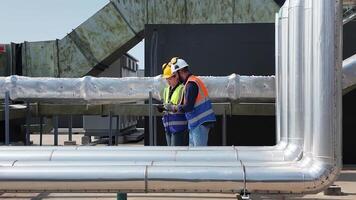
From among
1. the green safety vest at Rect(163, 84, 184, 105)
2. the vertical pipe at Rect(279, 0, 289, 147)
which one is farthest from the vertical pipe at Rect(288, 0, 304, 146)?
the green safety vest at Rect(163, 84, 184, 105)

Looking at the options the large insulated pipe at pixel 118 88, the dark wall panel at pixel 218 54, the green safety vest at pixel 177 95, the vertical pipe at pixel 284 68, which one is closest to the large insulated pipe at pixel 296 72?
the vertical pipe at pixel 284 68

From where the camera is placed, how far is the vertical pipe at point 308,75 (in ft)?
11.1

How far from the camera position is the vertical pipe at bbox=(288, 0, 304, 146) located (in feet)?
11.7

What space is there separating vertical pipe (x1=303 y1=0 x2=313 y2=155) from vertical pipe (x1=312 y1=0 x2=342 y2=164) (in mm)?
67

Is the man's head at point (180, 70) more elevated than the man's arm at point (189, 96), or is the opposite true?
the man's head at point (180, 70)

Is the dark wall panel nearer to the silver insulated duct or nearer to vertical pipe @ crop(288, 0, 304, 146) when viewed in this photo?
the silver insulated duct

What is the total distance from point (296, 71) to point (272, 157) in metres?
0.72

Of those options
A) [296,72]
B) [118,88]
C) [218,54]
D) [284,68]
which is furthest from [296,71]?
[218,54]

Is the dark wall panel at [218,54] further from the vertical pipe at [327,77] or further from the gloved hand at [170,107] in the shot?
the vertical pipe at [327,77]

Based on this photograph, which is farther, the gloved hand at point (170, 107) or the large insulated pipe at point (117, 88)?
the large insulated pipe at point (117, 88)

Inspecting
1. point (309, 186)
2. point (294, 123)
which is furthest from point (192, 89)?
point (309, 186)

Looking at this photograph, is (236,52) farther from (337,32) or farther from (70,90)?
(337,32)

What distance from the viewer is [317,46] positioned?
3.25 m

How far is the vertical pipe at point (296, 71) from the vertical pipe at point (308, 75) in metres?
0.09
